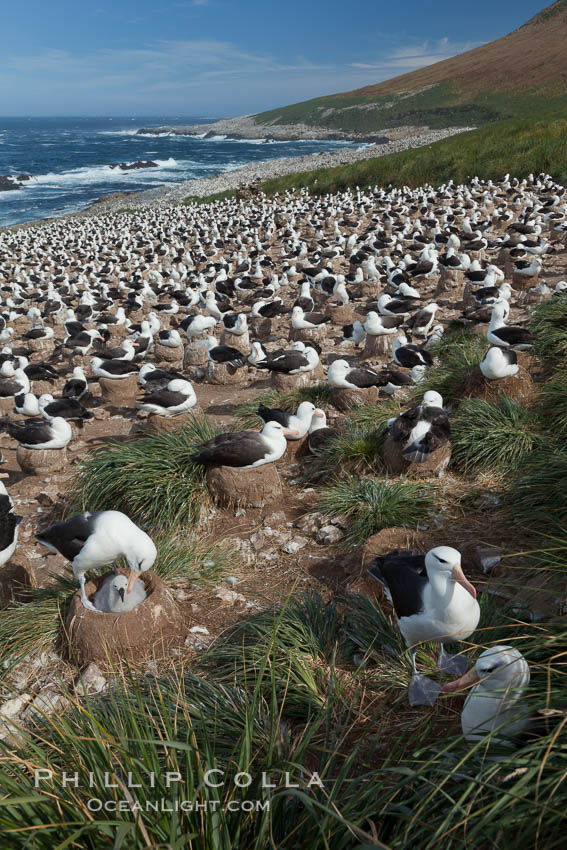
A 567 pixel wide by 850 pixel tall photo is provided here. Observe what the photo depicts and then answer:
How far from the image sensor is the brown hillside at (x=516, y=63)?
73125mm

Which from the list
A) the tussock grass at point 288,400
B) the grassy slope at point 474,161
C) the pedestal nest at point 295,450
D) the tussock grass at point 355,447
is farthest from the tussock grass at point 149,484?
the grassy slope at point 474,161

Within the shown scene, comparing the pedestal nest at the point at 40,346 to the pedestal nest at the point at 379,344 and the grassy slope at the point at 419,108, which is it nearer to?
the pedestal nest at the point at 379,344

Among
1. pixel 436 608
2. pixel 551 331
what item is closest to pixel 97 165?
pixel 551 331

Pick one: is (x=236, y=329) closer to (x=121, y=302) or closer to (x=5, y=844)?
(x=121, y=302)

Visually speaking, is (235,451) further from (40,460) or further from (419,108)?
(419,108)

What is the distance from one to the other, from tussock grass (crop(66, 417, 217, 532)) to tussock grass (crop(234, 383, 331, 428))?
1367 millimetres

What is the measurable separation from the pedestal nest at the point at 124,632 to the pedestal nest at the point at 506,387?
4655mm

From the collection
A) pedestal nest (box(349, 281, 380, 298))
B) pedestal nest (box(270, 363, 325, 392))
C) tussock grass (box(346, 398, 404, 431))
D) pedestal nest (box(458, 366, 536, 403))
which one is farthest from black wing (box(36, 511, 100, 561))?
pedestal nest (box(349, 281, 380, 298))

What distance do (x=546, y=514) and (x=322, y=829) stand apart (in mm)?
3241

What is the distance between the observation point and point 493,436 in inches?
239

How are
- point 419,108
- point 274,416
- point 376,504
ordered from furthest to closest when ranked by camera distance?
point 419,108
point 274,416
point 376,504

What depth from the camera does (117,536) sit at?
435 cm

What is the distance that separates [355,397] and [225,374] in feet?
12.5

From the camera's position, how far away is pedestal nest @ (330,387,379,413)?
846 centimetres
